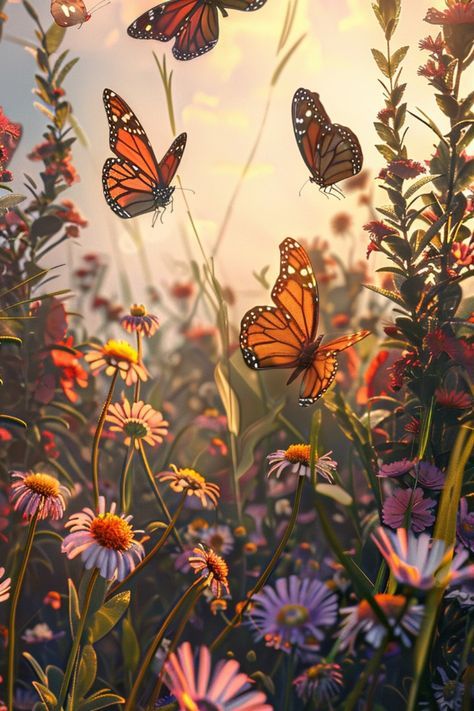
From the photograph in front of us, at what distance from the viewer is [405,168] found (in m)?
0.87

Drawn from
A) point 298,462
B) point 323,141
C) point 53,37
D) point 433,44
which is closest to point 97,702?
point 298,462

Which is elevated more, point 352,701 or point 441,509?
point 441,509

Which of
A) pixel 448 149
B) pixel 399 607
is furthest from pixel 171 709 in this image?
pixel 448 149

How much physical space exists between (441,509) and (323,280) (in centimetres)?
92

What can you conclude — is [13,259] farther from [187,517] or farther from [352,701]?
[352,701]

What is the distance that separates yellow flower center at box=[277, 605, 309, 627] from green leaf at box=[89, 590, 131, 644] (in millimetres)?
172

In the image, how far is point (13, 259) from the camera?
1149 millimetres

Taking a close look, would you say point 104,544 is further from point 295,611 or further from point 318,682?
point 318,682

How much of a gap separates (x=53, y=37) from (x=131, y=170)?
30 centimetres

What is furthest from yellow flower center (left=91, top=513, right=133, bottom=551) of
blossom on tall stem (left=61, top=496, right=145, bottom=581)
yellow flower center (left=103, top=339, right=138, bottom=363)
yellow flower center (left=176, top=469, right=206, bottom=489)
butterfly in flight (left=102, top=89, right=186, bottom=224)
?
butterfly in flight (left=102, top=89, right=186, bottom=224)

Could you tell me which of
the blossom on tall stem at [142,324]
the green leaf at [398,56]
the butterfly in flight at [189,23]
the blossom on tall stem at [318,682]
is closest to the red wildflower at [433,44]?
the green leaf at [398,56]

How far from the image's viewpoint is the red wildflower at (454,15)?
85cm

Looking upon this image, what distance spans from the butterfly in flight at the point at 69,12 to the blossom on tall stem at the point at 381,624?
34.0 inches

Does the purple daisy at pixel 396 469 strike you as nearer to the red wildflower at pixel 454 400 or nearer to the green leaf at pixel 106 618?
the red wildflower at pixel 454 400
